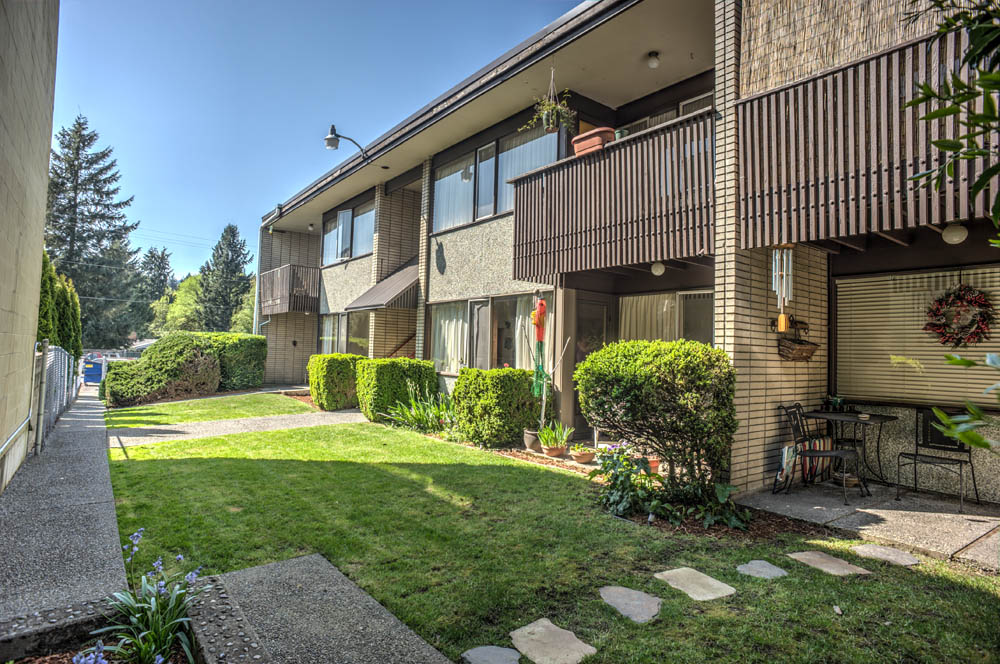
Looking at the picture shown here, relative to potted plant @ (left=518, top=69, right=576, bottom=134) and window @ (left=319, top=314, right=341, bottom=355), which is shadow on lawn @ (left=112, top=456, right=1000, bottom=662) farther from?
window @ (left=319, top=314, right=341, bottom=355)

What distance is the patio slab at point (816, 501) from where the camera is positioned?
5.59 metres

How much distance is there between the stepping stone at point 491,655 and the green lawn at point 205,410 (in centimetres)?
1049

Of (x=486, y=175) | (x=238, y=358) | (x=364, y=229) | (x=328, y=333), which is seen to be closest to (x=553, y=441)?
(x=486, y=175)

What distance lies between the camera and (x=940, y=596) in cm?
378

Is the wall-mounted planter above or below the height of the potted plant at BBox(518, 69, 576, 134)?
below

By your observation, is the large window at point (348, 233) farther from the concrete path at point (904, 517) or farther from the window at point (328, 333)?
the concrete path at point (904, 517)

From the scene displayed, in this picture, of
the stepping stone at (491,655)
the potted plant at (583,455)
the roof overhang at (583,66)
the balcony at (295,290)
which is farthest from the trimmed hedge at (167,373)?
the stepping stone at (491,655)

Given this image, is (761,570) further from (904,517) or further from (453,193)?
(453,193)

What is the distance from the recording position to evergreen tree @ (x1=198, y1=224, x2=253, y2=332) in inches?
1843

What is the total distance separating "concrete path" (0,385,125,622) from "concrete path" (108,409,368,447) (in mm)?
1929

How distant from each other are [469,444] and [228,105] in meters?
19.3

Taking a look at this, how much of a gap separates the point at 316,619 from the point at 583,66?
8.62 meters

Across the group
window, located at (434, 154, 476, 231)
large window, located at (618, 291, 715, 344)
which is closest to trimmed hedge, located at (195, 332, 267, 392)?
window, located at (434, 154, 476, 231)

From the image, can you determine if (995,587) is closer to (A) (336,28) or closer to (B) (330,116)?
(A) (336,28)
